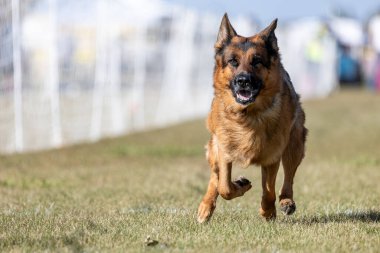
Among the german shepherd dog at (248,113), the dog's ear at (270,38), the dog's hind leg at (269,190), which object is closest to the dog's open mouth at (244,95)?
the german shepherd dog at (248,113)

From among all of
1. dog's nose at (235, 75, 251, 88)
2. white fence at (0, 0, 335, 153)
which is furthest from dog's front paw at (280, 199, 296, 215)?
white fence at (0, 0, 335, 153)

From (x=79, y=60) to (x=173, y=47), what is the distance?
7.35 metres

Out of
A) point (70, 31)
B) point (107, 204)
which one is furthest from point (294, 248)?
point (70, 31)

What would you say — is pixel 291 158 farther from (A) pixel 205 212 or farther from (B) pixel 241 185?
(A) pixel 205 212

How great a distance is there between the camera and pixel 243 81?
6.69 metres

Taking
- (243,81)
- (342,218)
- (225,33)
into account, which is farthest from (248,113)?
(342,218)

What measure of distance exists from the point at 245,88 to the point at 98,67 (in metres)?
11.5

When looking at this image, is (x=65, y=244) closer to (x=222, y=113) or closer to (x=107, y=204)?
(x=222, y=113)

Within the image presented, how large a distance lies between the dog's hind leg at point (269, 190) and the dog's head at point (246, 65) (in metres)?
0.64

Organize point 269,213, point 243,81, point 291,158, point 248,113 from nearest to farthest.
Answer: point 243,81 < point 248,113 < point 269,213 < point 291,158

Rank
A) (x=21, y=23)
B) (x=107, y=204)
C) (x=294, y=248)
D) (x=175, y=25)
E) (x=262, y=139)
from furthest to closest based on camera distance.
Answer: (x=175, y=25) → (x=21, y=23) → (x=107, y=204) → (x=262, y=139) → (x=294, y=248)

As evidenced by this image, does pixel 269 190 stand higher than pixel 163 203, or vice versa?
A: pixel 269 190

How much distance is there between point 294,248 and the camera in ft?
18.8

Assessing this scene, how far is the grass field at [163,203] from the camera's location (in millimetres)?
5918
